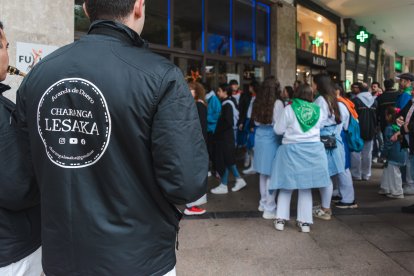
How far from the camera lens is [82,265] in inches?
58.6

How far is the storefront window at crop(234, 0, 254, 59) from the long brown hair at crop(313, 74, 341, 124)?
249 inches

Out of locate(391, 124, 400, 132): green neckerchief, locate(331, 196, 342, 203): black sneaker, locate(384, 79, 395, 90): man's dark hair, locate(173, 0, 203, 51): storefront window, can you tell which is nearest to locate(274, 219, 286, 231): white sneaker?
locate(331, 196, 342, 203): black sneaker

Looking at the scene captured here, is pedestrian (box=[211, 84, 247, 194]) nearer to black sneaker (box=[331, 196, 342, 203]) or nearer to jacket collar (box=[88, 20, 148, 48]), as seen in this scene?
black sneaker (box=[331, 196, 342, 203])

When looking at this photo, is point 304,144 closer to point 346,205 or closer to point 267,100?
point 267,100

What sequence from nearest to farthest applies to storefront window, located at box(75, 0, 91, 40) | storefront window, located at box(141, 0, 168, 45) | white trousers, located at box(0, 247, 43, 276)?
white trousers, located at box(0, 247, 43, 276)
storefront window, located at box(75, 0, 91, 40)
storefront window, located at box(141, 0, 168, 45)

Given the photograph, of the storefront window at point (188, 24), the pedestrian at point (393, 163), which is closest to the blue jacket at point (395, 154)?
the pedestrian at point (393, 163)

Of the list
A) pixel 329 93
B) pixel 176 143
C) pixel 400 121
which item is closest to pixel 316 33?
pixel 400 121

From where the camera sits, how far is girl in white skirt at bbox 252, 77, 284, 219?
208 inches

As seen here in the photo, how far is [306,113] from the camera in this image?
4.66 m

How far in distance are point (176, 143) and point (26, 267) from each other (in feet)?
3.39

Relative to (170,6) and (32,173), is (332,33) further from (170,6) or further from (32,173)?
(32,173)

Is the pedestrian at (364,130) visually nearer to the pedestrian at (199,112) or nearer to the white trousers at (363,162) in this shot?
the white trousers at (363,162)

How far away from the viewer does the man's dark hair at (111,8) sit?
1533 mm

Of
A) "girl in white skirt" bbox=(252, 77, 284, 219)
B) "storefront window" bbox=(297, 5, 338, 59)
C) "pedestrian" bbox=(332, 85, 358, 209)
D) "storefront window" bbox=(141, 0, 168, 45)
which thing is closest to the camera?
"girl in white skirt" bbox=(252, 77, 284, 219)
